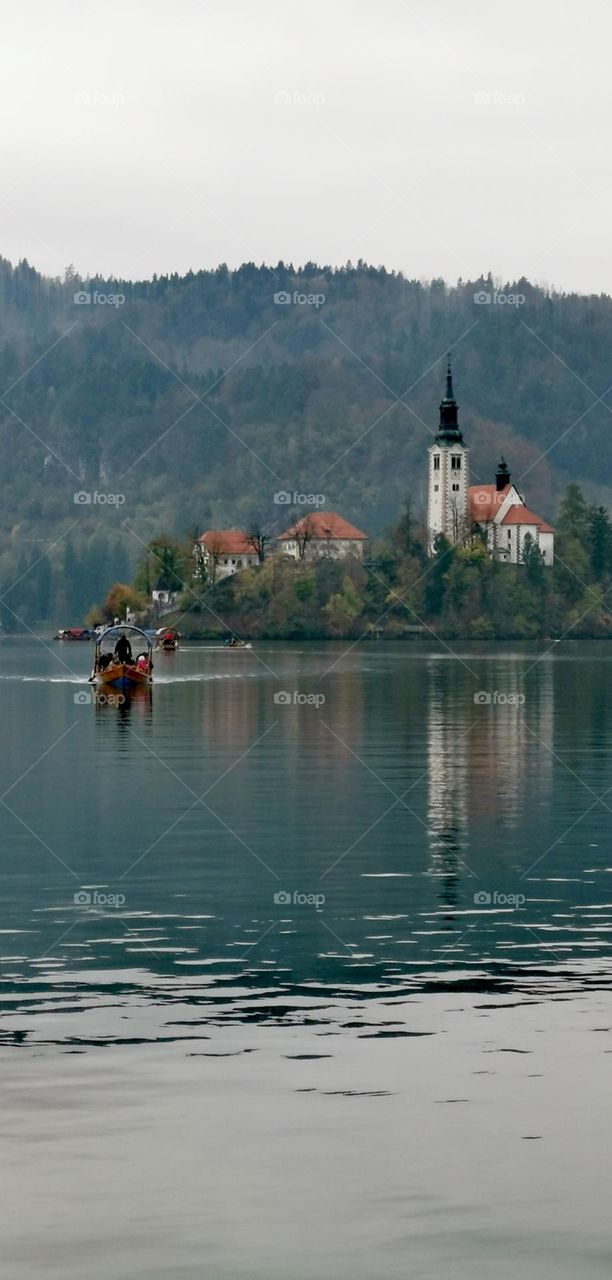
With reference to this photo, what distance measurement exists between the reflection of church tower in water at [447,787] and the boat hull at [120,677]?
21.4 m

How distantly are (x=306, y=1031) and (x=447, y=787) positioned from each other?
37742mm

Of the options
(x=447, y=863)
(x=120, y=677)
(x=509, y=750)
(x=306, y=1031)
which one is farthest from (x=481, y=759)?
(x=120, y=677)

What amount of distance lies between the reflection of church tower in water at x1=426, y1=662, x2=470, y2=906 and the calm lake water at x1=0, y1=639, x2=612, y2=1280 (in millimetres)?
225

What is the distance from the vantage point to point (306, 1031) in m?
25.6

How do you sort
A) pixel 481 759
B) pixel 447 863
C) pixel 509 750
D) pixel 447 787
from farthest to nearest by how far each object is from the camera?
pixel 509 750 → pixel 481 759 → pixel 447 787 → pixel 447 863

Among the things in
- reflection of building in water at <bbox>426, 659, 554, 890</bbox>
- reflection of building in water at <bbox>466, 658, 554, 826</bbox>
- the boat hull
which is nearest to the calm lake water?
A: reflection of building in water at <bbox>426, 659, 554, 890</bbox>

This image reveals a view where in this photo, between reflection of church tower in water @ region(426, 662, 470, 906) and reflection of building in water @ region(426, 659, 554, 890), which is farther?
reflection of building in water @ region(426, 659, 554, 890)

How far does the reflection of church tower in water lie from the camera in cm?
4428

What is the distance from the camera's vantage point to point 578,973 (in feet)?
98.6

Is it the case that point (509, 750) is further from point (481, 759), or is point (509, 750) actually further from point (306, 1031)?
point (306, 1031)

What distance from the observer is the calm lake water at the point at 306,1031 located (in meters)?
18.0

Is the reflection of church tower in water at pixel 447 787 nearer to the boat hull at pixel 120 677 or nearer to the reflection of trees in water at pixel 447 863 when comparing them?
the reflection of trees in water at pixel 447 863

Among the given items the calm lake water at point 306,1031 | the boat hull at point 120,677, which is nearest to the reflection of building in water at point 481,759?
the calm lake water at point 306,1031

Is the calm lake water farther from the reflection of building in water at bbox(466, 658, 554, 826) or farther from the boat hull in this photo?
the boat hull
